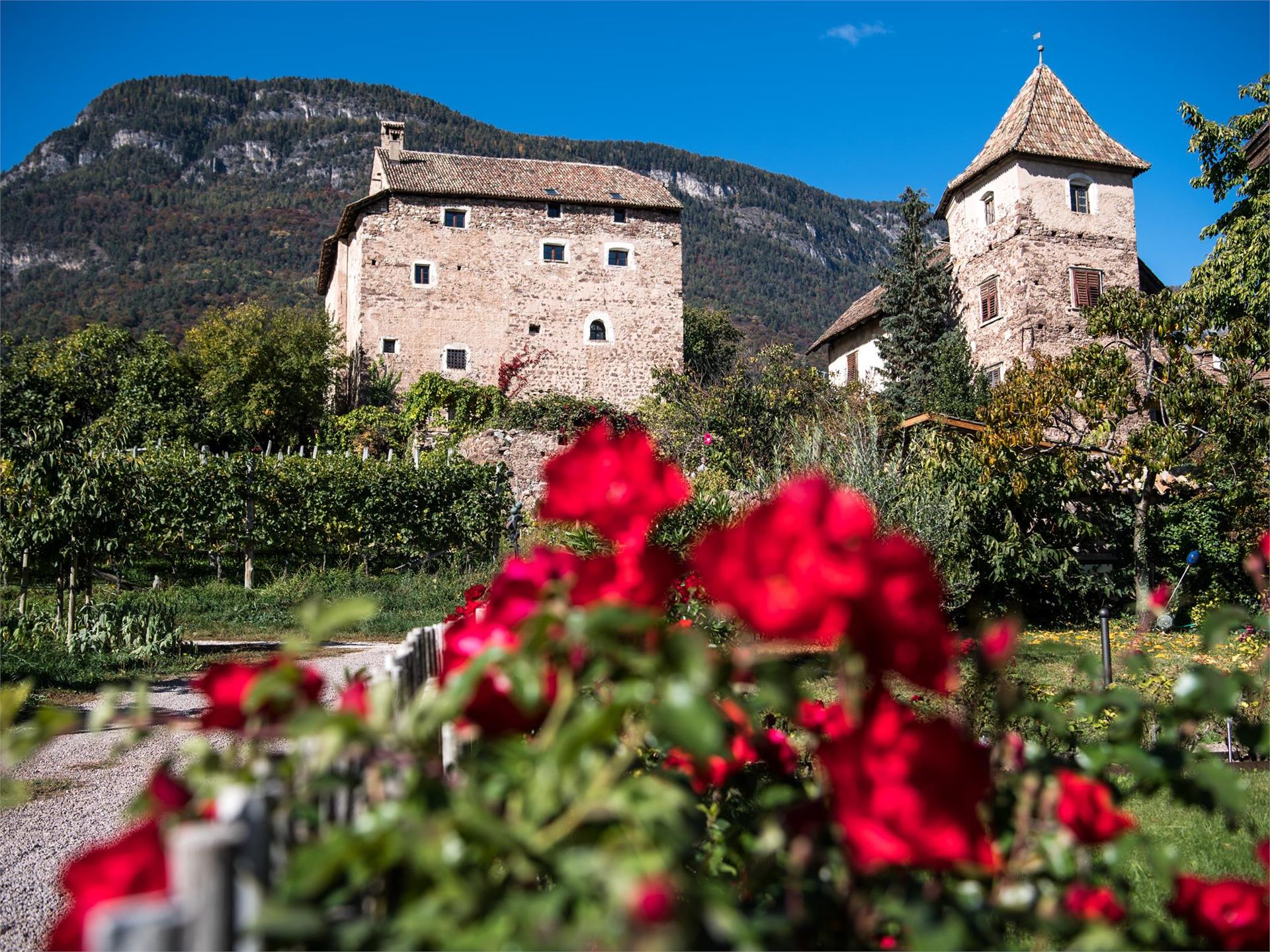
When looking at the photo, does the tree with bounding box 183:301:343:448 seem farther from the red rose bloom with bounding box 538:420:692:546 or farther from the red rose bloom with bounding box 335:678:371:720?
the red rose bloom with bounding box 538:420:692:546

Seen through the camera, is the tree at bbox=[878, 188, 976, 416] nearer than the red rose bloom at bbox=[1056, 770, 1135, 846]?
No

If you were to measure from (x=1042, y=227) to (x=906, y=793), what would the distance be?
2478 cm

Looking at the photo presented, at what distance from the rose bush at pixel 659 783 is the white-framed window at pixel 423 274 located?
26.6 meters

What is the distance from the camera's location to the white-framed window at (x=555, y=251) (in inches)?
1090

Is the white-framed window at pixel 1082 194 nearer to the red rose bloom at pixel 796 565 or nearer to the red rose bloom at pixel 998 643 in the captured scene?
the red rose bloom at pixel 998 643

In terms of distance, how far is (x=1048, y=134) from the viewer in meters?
23.2

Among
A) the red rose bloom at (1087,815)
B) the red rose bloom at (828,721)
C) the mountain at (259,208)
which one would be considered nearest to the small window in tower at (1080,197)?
the red rose bloom at (828,721)

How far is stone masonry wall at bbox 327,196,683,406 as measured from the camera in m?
26.4

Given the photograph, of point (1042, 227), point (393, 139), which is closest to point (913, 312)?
point (1042, 227)

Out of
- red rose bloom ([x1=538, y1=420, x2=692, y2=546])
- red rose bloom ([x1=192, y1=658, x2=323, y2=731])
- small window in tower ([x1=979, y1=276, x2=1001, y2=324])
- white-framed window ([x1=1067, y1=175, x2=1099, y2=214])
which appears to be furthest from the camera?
small window in tower ([x1=979, y1=276, x2=1001, y2=324])

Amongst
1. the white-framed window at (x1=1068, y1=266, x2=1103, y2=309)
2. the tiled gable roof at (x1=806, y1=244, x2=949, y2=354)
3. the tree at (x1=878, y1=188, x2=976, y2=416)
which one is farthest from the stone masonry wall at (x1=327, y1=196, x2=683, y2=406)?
the white-framed window at (x1=1068, y1=266, x2=1103, y2=309)

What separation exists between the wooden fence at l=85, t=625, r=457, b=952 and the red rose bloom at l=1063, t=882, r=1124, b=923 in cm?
95

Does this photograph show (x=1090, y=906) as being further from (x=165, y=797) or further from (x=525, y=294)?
(x=525, y=294)

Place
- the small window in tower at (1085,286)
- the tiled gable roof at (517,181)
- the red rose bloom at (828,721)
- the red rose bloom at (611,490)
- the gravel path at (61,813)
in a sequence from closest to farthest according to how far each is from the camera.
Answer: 1. the red rose bloom at (611,490)
2. the red rose bloom at (828,721)
3. the gravel path at (61,813)
4. the small window in tower at (1085,286)
5. the tiled gable roof at (517,181)
